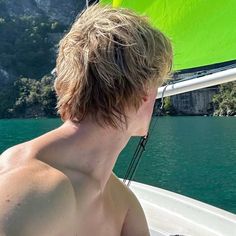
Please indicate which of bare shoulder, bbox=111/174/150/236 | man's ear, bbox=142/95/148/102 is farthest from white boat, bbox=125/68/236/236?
man's ear, bbox=142/95/148/102

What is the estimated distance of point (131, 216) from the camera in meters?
0.82

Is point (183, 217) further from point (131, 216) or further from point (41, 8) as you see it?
point (41, 8)

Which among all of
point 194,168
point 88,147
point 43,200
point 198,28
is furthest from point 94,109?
point 194,168

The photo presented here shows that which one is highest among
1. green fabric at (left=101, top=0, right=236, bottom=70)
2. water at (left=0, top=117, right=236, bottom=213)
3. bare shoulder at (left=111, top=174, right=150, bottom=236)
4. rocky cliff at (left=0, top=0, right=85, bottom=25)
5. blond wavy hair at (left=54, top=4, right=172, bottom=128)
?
blond wavy hair at (left=54, top=4, right=172, bottom=128)

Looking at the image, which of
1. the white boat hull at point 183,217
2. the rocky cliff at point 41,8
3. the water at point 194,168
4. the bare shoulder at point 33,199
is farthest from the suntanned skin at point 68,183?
the rocky cliff at point 41,8

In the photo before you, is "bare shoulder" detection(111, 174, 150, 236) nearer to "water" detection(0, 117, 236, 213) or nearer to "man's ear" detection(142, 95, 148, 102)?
"man's ear" detection(142, 95, 148, 102)

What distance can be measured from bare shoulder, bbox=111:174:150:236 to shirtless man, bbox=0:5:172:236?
0.26ft

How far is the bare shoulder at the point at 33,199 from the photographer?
49 cm

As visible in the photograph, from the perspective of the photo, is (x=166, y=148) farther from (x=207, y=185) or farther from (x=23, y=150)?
(x=23, y=150)

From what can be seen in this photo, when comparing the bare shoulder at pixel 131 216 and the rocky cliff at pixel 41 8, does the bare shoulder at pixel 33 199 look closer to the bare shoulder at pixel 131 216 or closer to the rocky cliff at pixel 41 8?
the bare shoulder at pixel 131 216

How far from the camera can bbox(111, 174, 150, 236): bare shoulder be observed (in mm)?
812

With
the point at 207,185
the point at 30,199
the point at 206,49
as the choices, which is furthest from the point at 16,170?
the point at 207,185

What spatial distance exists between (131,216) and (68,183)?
0.28 m

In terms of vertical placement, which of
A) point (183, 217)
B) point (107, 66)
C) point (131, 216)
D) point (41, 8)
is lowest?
point (41, 8)
